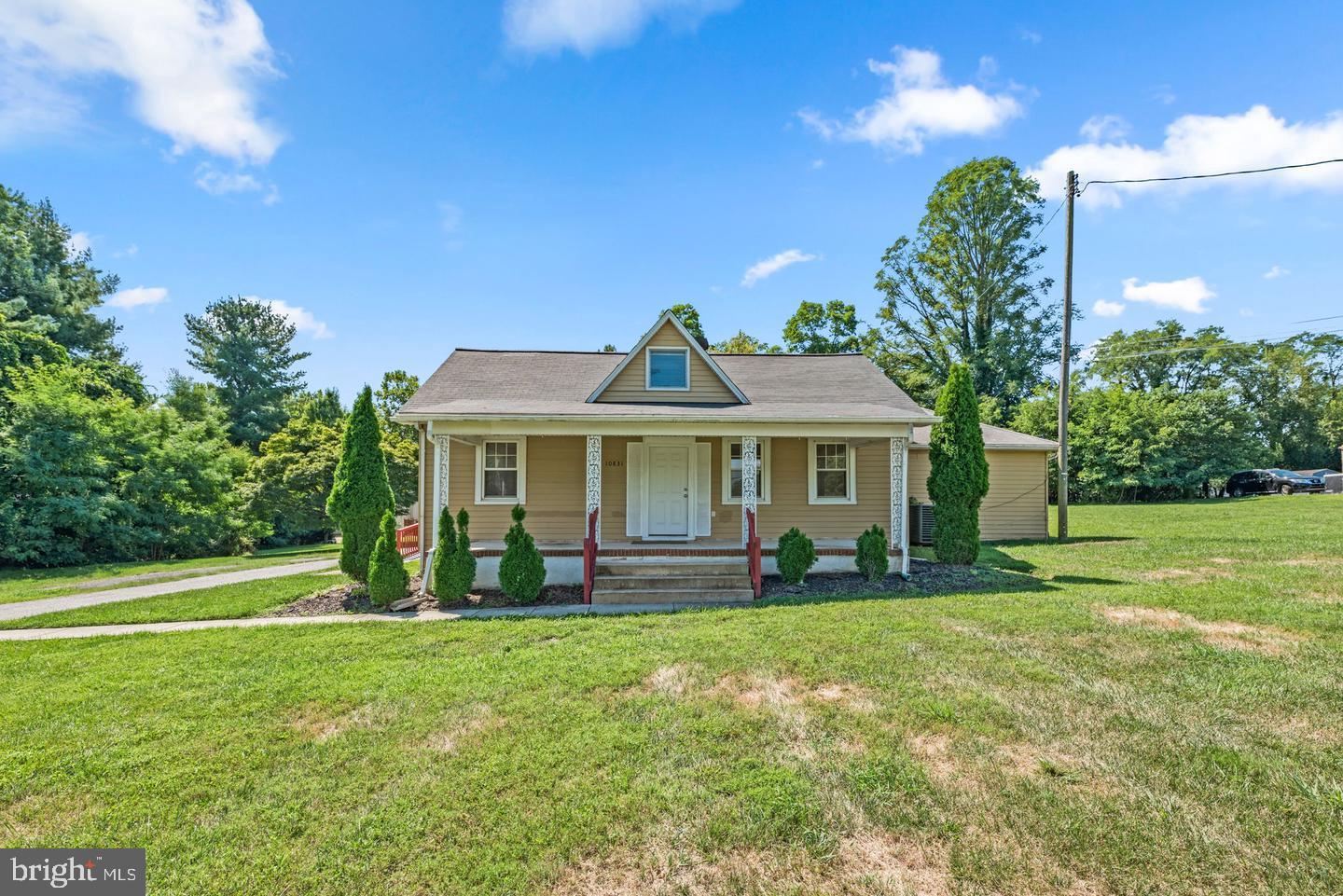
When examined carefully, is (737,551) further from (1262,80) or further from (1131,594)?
(1262,80)

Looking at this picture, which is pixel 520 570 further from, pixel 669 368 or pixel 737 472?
pixel 669 368

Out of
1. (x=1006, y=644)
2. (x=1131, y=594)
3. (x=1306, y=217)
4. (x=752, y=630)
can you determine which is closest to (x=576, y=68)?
(x=752, y=630)

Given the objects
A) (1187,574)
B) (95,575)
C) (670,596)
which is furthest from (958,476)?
(95,575)

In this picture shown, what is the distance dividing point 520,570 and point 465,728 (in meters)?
4.44

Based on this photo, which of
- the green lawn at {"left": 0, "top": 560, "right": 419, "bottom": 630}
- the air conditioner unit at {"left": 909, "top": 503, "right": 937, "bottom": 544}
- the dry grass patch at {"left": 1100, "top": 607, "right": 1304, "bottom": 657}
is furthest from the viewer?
the air conditioner unit at {"left": 909, "top": 503, "right": 937, "bottom": 544}

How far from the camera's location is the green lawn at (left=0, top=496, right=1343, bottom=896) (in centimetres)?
263

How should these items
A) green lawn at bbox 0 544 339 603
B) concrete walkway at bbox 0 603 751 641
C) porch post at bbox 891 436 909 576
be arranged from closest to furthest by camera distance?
concrete walkway at bbox 0 603 751 641, porch post at bbox 891 436 909 576, green lawn at bbox 0 544 339 603

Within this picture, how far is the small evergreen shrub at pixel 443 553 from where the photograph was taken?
8.19 meters

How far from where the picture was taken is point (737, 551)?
9391 mm

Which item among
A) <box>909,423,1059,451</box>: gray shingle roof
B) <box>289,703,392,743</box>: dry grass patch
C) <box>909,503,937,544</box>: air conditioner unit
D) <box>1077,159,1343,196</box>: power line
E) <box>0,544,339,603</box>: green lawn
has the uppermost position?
<box>1077,159,1343,196</box>: power line

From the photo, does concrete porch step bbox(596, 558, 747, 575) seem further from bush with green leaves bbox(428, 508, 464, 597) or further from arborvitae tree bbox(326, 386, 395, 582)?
arborvitae tree bbox(326, 386, 395, 582)

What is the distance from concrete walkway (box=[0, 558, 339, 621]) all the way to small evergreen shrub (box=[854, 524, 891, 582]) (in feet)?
37.8

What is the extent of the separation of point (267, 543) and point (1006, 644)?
26289mm

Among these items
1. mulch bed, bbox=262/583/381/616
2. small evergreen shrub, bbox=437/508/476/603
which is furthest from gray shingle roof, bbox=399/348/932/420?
mulch bed, bbox=262/583/381/616
